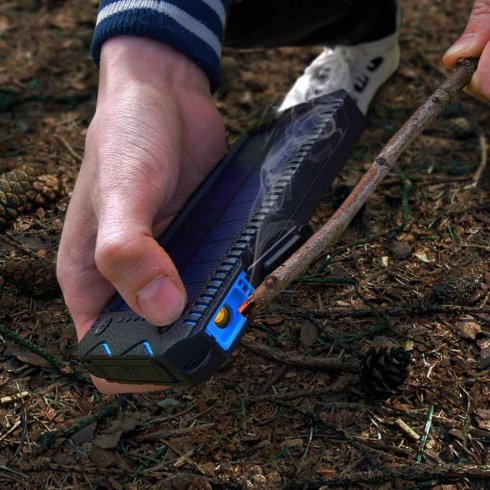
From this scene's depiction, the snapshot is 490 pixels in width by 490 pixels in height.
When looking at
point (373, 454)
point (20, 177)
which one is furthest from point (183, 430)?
point (20, 177)

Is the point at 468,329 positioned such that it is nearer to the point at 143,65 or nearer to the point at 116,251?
the point at 116,251

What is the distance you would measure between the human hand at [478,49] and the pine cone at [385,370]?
76 centimetres

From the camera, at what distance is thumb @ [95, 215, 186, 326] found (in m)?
1.56

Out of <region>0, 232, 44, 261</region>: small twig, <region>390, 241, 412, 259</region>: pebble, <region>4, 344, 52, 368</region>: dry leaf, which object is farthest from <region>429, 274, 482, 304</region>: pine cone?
<region>0, 232, 44, 261</region>: small twig

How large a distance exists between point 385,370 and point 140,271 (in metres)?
0.65

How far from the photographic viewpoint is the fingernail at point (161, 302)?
1552mm

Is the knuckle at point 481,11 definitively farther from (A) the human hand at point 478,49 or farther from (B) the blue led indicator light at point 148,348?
(B) the blue led indicator light at point 148,348

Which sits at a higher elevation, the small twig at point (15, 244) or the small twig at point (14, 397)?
the small twig at point (14, 397)

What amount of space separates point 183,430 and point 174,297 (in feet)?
1.41

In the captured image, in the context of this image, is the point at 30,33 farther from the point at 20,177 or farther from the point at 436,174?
the point at 436,174

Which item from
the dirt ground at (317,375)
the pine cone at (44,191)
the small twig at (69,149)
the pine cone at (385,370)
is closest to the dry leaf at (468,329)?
the dirt ground at (317,375)

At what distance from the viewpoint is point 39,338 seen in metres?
2.11

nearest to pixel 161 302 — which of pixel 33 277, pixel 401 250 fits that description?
pixel 33 277

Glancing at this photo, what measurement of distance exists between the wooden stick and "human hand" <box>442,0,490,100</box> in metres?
0.16
